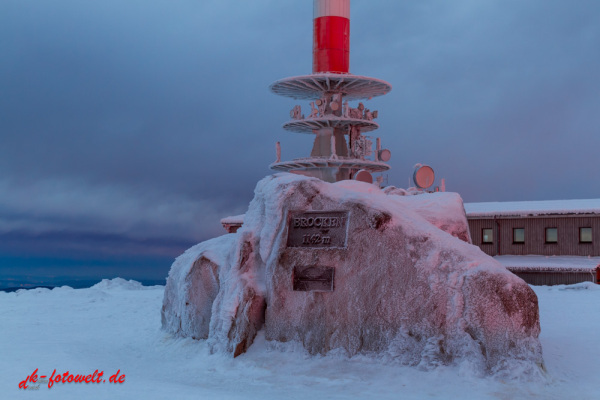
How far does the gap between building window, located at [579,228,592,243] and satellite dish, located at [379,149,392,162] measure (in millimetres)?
13644

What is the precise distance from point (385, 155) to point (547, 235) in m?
12.2

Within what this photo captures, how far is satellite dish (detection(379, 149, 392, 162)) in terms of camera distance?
45562mm

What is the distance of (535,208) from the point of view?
38.5 meters

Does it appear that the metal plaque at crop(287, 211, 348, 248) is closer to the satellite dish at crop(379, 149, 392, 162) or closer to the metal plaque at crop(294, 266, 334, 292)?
the metal plaque at crop(294, 266, 334, 292)

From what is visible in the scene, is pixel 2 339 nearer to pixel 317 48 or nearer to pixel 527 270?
pixel 527 270

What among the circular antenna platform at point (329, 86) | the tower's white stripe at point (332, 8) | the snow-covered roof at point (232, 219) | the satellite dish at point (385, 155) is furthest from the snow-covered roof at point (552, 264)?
the tower's white stripe at point (332, 8)

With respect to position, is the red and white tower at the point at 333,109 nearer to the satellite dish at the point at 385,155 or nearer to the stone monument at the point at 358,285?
the satellite dish at the point at 385,155

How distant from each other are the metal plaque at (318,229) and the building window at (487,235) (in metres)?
27.6

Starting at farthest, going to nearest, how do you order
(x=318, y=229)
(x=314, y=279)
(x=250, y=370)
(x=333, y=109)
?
1. (x=333, y=109)
2. (x=318, y=229)
3. (x=314, y=279)
4. (x=250, y=370)

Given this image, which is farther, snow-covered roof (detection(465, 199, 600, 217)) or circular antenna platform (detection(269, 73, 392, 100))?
circular antenna platform (detection(269, 73, 392, 100))

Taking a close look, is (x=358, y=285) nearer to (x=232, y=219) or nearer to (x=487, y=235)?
(x=487, y=235)

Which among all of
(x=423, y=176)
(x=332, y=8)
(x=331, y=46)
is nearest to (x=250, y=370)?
(x=423, y=176)

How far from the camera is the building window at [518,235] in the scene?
3925cm

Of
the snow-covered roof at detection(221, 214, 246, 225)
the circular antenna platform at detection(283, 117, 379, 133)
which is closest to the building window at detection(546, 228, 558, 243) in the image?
the circular antenna platform at detection(283, 117, 379, 133)
